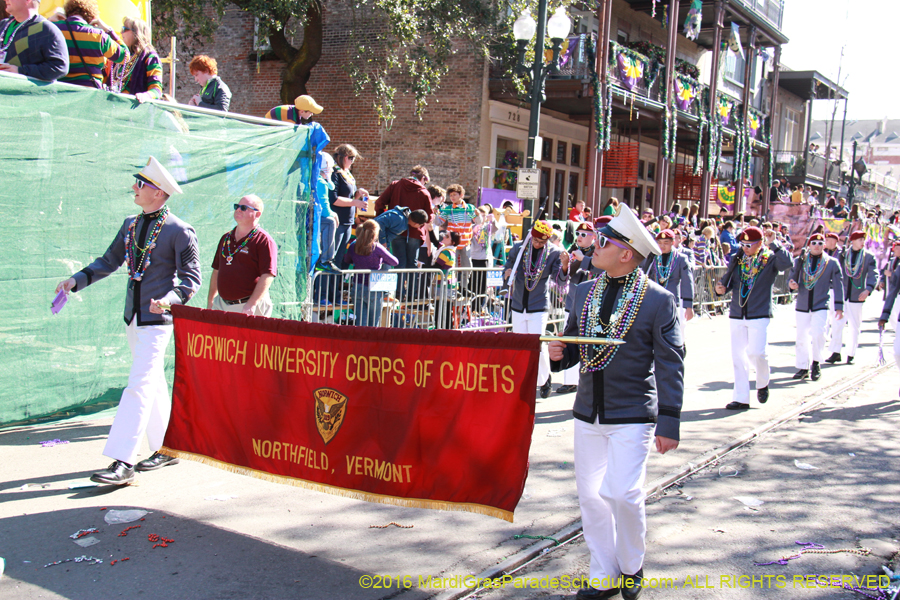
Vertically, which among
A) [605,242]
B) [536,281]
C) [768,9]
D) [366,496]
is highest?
[768,9]

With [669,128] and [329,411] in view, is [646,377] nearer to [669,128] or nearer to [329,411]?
[329,411]

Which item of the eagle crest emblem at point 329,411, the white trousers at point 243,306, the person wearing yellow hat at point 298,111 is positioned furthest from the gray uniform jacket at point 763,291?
the eagle crest emblem at point 329,411

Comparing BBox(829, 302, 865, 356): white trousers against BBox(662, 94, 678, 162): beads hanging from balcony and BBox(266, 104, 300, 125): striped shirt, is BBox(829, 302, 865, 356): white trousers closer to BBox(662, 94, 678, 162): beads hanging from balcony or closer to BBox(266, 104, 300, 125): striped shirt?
BBox(266, 104, 300, 125): striped shirt

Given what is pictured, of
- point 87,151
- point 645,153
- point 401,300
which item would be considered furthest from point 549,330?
point 645,153

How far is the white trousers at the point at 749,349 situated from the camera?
9102mm

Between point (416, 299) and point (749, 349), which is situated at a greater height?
point (416, 299)

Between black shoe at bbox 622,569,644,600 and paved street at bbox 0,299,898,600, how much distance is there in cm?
43

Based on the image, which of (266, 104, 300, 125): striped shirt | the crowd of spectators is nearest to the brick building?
(266, 104, 300, 125): striped shirt

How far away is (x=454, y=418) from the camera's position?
4.26 meters

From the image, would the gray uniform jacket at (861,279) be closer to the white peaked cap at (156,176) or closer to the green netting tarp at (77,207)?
the green netting tarp at (77,207)

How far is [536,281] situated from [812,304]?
4.97 metres

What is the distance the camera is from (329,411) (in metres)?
4.57

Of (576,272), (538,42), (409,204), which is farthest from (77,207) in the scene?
(538,42)

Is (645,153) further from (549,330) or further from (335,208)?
(335,208)
